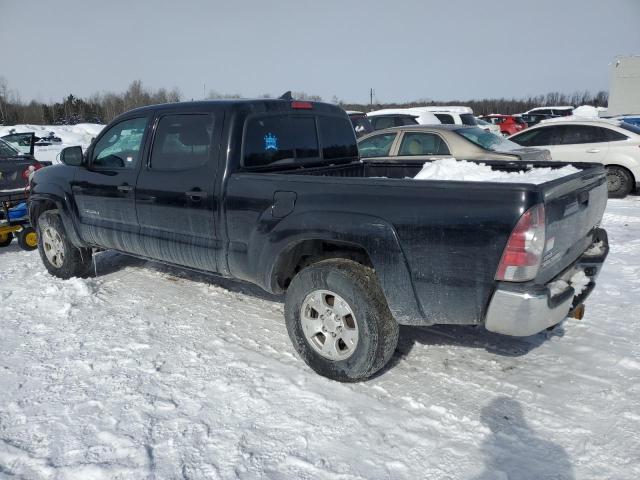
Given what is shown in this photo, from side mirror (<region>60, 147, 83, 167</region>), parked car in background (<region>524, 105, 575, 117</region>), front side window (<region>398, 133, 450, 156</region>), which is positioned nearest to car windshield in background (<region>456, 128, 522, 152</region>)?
front side window (<region>398, 133, 450, 156</region>)

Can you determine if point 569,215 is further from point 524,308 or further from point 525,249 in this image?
point 524,308

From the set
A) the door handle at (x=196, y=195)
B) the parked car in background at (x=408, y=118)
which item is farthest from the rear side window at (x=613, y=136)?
the door handle at (x=196, y=195)

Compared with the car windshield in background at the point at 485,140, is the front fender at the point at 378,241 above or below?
below

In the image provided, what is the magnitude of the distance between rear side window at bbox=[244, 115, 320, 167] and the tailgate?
219cm

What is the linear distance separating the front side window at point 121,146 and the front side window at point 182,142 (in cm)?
27

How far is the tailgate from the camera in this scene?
2.86 metres

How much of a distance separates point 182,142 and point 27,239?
3.96 metres

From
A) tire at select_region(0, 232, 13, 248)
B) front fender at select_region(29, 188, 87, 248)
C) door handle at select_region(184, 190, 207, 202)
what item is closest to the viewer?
door handle at select_region(184, 190, 207, 202)

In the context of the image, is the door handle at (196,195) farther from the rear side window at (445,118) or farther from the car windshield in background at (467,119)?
the car windshield in background at (467,119)

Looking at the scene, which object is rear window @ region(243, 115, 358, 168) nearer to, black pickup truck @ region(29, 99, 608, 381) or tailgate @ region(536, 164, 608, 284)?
black pickup truck @ region(29, 99, 608, 381)

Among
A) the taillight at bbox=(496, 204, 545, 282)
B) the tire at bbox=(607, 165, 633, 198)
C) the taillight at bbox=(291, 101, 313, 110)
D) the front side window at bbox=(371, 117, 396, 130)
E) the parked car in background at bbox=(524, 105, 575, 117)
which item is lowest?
the tire at bbox=(607, 165, 633, 198)

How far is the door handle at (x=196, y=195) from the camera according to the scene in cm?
407

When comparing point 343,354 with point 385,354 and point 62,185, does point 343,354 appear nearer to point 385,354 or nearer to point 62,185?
point 385,354

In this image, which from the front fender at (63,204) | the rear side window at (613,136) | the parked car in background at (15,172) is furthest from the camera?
the rear side window at (613,136)
